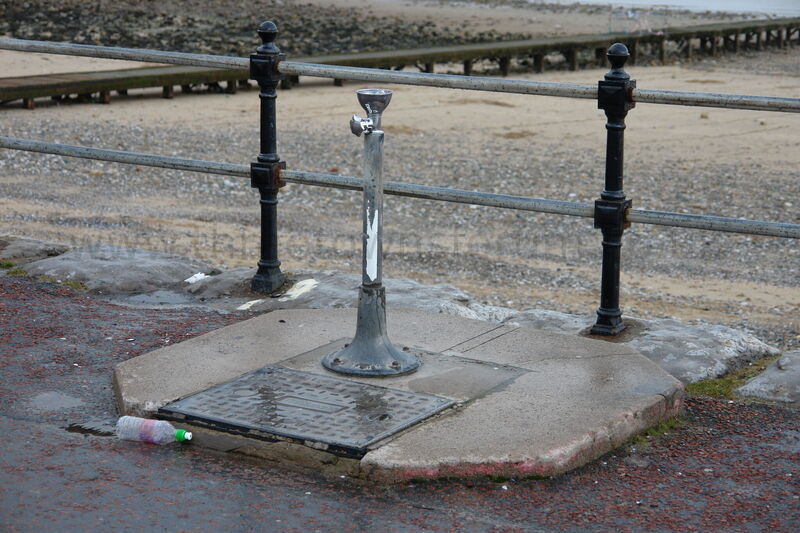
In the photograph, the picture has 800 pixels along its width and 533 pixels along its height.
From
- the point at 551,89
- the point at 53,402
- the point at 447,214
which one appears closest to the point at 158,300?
the point at 53,402

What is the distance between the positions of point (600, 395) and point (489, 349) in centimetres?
66

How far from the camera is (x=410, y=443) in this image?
377 centimetres

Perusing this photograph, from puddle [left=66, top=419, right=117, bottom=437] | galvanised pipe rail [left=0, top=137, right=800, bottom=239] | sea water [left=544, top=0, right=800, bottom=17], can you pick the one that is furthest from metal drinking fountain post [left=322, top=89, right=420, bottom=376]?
sea water [left=544, top=0, right=800, bottom=17]

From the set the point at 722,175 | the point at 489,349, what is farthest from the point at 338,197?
the point at 489,349

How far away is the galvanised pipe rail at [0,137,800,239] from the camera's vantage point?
15.4 feet

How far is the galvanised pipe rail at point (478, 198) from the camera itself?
4.68m

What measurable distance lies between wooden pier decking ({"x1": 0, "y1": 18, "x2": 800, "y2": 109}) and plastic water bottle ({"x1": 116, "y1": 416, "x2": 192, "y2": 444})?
10.1 meters

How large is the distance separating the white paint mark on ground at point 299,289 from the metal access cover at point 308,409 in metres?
1.32

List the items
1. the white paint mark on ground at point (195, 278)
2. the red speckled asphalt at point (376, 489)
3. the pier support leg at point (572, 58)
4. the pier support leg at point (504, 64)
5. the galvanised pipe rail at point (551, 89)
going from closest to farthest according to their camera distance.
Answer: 1. the red speckled asphalt at point (376, 489)
2. the galvanised pipe rail at point (551, 89)
3. the white paint mark on ground at point (195, 278)
4. the pier support leg at point (504, 64)
5. the pier support leg at point (572, 58)

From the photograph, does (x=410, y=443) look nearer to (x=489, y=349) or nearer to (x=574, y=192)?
(x=489, y=349)

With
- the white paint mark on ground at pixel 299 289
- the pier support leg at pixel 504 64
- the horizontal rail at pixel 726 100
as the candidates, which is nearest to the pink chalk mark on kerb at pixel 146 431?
the white paint mark on ground at pixel 299 289

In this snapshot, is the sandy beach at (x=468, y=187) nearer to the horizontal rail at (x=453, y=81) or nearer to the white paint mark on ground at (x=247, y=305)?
the white paint mark on ground at (x=247, y=305)

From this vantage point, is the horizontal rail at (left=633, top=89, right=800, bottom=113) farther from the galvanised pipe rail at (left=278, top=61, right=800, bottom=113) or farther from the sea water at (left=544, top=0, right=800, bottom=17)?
the sea water at (left=544, top=0, right=800, bottom=17)

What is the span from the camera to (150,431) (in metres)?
3.93
